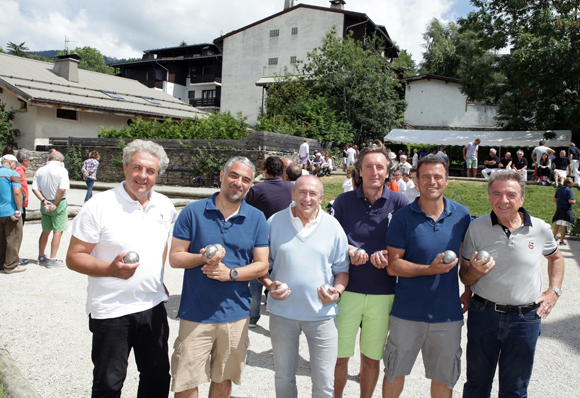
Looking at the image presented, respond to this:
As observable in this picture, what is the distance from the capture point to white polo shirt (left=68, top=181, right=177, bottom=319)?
258 centimetres

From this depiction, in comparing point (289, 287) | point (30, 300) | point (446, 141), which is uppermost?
point (446, 141)

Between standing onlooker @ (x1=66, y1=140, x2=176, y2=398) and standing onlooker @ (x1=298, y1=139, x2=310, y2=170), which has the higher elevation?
standing onlooker @ (x1=298, y1=139, x2=310, y2=170)

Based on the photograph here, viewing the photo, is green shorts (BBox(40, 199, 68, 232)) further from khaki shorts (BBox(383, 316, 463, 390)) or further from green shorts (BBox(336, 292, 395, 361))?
khaki shorts (BBox(383, 316, 463, 390))

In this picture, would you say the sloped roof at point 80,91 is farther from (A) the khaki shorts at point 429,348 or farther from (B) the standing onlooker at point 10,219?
(A) the khaki shorts at point 429,348

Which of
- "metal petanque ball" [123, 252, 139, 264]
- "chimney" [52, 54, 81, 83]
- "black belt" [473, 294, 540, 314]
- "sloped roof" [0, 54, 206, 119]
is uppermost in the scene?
"chimney" [52, 54, 81, 83]

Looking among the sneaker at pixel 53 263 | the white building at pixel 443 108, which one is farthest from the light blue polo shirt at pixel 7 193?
the white building at pixel 443 108

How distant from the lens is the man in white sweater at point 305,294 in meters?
2.88

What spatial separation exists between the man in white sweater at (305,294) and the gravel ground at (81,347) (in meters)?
0.78

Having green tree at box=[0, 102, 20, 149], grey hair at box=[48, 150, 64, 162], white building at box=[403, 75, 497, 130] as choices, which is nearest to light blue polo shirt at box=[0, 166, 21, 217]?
grey hair at box=[48, 150, 64, 162]

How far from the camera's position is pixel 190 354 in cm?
274

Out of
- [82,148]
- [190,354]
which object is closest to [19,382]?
[190,354]

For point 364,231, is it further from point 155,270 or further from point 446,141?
point 446,141

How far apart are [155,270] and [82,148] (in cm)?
2383

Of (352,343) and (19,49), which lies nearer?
(352,343)
